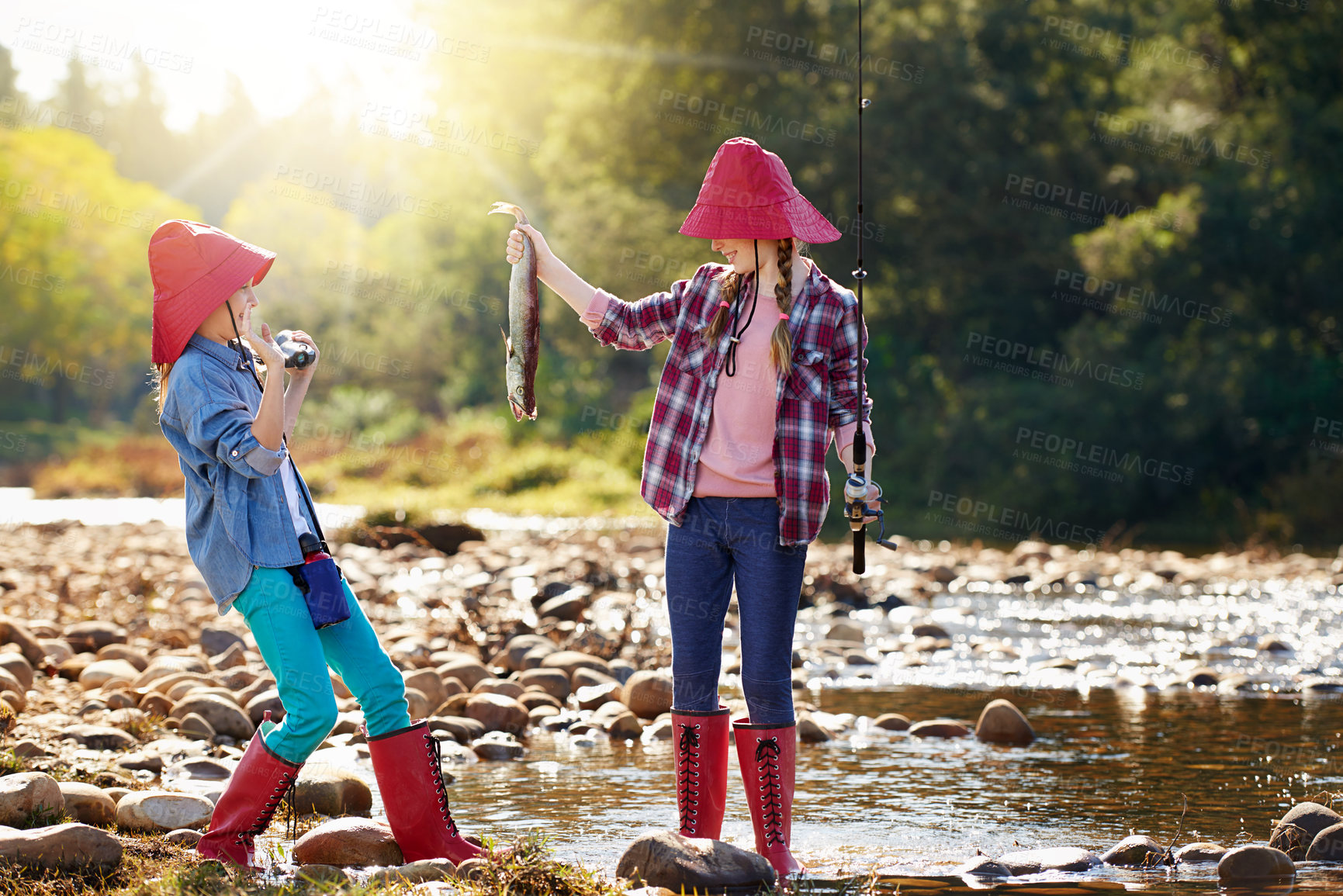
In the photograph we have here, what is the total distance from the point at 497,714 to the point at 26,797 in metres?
2.65

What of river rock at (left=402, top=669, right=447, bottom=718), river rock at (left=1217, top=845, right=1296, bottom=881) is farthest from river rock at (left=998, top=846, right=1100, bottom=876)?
river rock at (left=402, top=669, right=447, bottom=718)

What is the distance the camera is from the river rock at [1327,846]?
4.10 metres

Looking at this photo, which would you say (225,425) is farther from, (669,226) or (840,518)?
(669,226)

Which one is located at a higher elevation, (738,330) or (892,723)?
(738,330)

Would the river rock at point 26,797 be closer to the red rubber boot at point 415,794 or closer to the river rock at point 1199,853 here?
the red rubber boot at point 415,794

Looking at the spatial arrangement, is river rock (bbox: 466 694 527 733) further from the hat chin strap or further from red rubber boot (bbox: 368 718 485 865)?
the hat chin strap

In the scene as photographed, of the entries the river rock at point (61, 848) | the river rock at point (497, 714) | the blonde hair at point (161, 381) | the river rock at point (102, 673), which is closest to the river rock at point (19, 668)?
the river rock at point (102, 673)

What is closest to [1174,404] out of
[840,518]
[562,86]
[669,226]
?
[840,518]

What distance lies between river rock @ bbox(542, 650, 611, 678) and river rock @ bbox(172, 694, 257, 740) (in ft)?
6.44

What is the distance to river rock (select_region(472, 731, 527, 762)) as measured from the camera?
6008mm

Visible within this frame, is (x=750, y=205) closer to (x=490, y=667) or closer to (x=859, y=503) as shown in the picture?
(x=859, y=503)

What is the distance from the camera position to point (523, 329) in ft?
13.6

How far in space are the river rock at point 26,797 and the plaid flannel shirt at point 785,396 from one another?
6.90ft

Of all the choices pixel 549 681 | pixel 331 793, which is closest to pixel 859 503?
pixel 331 793
